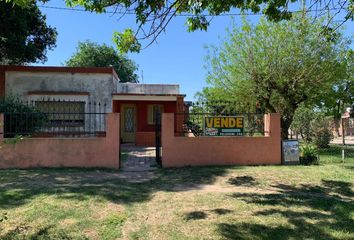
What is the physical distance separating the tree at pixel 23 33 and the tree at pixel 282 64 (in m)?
8.61

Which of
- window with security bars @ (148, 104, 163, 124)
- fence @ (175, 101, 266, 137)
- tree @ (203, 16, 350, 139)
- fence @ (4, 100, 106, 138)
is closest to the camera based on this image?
fence @ (175, 101, 266, 137)

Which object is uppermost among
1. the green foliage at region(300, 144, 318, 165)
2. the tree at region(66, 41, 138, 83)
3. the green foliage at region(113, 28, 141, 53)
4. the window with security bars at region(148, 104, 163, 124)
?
the tree at region(66, 41, 138, 83)

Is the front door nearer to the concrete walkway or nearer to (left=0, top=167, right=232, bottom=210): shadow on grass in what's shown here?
the concrete walkway

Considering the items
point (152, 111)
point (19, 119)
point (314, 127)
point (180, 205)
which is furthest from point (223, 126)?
point (152, 111)

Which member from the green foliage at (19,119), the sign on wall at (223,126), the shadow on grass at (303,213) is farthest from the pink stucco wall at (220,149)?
the green foliage at (19,119)

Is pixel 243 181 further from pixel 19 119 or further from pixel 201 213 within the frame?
pixel 19 119

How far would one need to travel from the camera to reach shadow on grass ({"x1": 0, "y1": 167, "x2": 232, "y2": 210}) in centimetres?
798

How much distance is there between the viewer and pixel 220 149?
482 inches

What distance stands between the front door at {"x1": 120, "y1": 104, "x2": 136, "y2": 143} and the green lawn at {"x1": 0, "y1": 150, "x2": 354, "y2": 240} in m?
10.9

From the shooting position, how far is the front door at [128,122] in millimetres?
21766

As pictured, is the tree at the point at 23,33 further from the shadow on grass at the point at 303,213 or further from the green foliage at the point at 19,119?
the shadow on grass at the point at 303,213

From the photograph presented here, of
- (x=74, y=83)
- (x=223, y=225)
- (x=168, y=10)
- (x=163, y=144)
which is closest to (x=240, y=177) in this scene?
(x=163, y=144)

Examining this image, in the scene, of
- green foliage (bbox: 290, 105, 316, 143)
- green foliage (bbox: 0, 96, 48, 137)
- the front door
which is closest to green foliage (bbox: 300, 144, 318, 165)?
green foliage (bbox: 290, 105, 316, 143)

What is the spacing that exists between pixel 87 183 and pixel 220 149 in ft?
14.9
